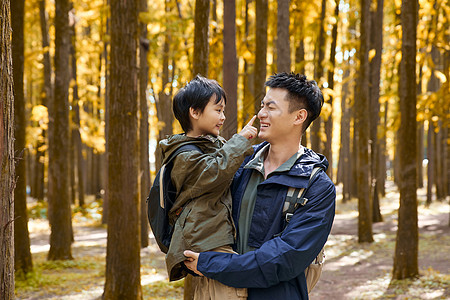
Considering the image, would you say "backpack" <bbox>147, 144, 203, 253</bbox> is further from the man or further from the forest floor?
the forest floor

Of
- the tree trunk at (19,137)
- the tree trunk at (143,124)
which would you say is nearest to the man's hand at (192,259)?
the tree trunk at (19,137)

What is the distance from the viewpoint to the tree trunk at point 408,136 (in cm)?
816

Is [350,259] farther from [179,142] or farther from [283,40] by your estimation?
[179,142]

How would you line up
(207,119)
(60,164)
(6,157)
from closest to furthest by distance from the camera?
1. (207,119)
2. (6,157)
3. (60,164)

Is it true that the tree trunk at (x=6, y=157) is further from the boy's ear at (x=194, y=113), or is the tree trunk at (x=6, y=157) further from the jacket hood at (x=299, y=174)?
the jacket hood at (x=299, y=174)

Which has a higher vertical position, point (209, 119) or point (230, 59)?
point (230, 59)

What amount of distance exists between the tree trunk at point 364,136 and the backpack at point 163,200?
1093 cm

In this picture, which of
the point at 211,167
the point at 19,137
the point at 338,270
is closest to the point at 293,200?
the point at 211,167

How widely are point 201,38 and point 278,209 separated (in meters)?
4.44

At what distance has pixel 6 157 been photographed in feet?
10.5

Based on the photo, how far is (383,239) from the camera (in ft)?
44.5

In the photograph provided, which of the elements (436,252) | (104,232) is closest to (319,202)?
(436,252)

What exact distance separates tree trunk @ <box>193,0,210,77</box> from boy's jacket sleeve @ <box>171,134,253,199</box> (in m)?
4.01

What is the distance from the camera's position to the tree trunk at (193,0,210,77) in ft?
20.8
